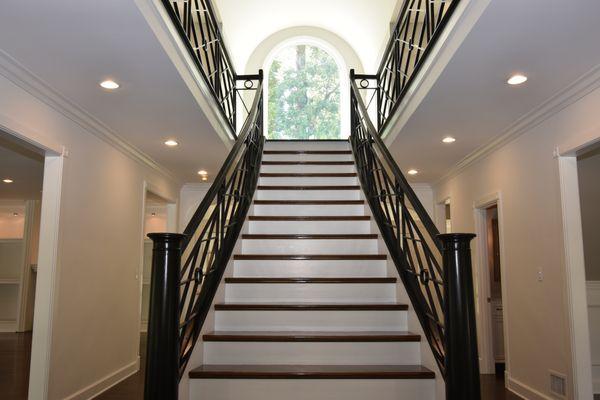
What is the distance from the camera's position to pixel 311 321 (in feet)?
11.1

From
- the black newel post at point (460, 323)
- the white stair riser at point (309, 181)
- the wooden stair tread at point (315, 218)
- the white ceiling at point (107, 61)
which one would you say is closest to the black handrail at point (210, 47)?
the white ceiling at point (107, 61)

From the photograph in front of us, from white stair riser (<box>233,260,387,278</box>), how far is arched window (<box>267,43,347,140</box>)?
6039mm

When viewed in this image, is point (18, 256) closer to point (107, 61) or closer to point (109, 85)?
point (109, 85)

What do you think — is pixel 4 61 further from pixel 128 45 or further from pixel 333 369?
pixel 333 369

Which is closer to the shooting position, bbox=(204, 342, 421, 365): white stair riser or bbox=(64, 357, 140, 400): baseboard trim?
bbox=(204, 342, 421, 365): white stair riser

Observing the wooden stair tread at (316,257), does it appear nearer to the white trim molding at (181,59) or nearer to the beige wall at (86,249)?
the white trim molding at (181,59)

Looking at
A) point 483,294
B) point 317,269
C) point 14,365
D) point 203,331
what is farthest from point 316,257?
point 14,365

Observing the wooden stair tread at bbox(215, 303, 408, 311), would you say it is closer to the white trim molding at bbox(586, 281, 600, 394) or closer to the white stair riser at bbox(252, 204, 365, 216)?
the white stair riser at bbox(252, 204, 365, 216)

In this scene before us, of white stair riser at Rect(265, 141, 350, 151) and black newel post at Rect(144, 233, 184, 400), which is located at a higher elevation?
white stair riser at Rect(265, 141, 350, 151)

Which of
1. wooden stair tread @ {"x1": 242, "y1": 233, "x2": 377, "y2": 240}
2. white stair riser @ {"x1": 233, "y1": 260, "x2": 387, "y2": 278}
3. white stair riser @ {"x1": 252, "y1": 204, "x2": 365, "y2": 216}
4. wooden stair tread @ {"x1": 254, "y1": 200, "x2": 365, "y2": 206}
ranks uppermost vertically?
wooden stair tread @ {"x1": 254, "y1": 200, "x2": 365, "y2": 206}

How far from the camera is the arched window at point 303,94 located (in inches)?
388

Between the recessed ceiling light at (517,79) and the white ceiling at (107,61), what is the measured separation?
2454mm

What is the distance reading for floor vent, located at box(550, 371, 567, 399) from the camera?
3.96 m

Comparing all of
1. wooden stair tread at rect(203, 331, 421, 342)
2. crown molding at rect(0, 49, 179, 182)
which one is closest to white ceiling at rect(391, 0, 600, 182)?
wooden stair tread at rect(203, 331, 421, 342)
